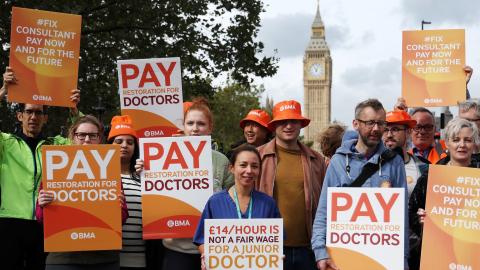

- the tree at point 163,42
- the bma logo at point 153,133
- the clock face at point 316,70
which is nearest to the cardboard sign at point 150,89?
the bma logo at point 153,133

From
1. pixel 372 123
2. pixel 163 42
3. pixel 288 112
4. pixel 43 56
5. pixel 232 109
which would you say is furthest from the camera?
pixel 232 109

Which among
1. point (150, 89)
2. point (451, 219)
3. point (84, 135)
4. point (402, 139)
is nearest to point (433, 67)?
point (402, 139)

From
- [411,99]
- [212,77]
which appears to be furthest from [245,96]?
[411,99]

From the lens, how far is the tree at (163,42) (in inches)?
694

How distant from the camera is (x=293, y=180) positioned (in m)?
6.50

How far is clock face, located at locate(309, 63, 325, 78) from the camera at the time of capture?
17788cm

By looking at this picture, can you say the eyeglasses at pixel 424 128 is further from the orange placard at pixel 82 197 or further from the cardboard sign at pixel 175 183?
the orange placard at pixel 82 197

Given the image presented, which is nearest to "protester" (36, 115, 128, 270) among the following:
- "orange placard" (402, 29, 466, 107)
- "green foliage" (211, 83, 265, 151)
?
"orange placard" (402, 29, 466, 107)

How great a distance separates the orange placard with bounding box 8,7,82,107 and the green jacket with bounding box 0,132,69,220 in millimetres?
531

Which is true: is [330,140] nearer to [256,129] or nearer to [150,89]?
[256,129]

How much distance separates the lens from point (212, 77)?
18672 mm

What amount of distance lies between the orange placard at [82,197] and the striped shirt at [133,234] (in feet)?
1.17

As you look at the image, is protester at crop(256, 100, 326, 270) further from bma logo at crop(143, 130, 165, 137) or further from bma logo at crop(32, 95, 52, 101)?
bma logo at crop(32, 95, 52, 101)

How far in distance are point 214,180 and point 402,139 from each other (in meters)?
1.75
